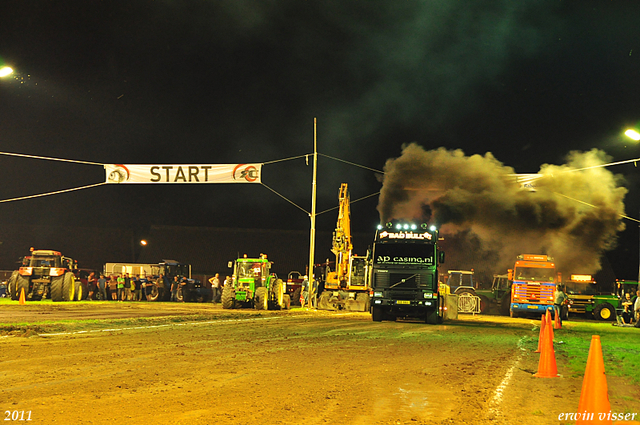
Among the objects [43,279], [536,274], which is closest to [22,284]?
[43,279]

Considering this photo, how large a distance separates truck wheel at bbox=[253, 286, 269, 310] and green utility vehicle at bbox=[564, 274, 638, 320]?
1941 cm

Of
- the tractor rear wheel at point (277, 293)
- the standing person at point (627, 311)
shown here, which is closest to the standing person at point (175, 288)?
the tractor rear wheel at point (277, 293)

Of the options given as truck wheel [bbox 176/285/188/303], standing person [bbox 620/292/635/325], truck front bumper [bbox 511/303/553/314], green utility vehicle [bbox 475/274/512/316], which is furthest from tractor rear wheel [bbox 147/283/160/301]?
standing person [bbox 620/292/635/325]

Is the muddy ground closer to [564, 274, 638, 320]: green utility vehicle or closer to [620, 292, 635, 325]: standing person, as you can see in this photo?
[620, 292, 635, 325]: standing person

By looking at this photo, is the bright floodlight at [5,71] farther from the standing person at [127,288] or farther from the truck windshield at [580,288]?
the truck windshield at [580,288]

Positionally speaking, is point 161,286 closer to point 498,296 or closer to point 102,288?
point 102,288

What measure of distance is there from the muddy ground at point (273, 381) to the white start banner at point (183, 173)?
13137mm

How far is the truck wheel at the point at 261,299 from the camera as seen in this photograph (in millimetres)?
29172

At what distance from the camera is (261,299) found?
29359mm

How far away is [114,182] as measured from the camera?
28500 millimetres

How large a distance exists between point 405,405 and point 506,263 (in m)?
37.4

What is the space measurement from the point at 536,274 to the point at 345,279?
11.2 m

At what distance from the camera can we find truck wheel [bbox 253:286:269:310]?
29172mm

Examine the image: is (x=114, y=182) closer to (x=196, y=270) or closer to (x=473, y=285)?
(x=473, y=285)
